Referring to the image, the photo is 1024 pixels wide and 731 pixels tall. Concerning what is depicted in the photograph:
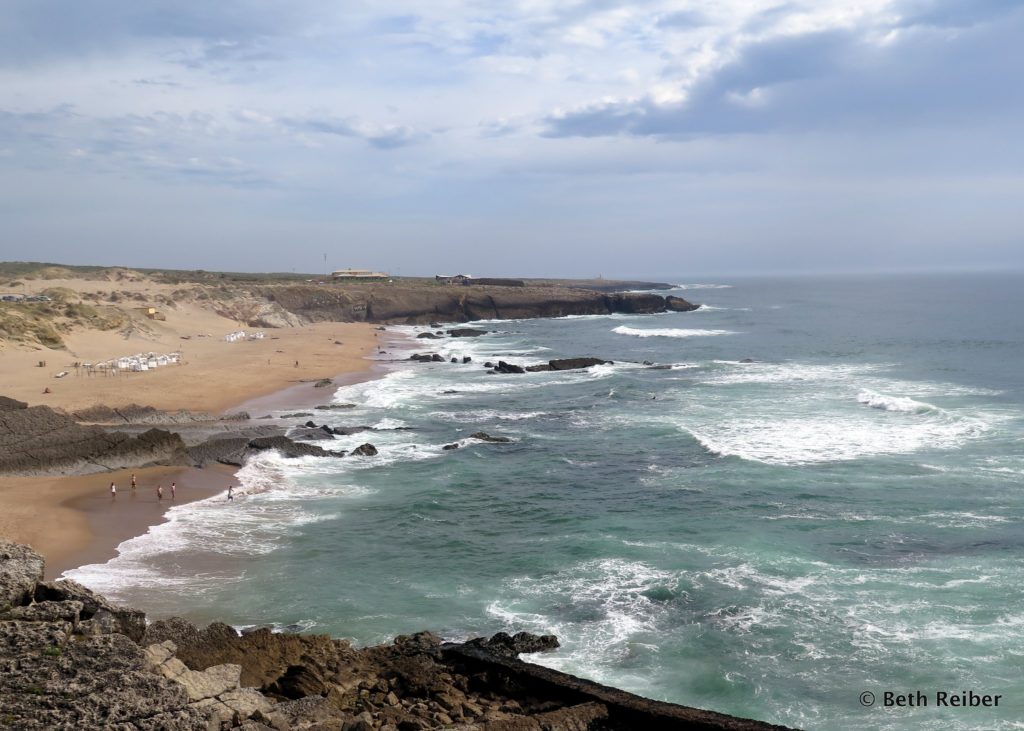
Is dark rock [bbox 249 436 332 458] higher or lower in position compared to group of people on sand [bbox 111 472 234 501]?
higher

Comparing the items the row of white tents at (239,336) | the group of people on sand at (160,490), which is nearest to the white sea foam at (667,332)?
the row of white tents at (239,336)

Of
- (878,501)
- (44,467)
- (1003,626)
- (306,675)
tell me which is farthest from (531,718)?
(44,467)

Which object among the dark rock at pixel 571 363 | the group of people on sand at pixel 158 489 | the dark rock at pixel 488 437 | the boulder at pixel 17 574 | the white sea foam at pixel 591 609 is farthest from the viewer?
the dark rock at pixel 571 363

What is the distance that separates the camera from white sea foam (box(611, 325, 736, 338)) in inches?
2943

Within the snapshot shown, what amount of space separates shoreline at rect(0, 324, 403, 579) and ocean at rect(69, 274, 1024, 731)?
0.74 metres

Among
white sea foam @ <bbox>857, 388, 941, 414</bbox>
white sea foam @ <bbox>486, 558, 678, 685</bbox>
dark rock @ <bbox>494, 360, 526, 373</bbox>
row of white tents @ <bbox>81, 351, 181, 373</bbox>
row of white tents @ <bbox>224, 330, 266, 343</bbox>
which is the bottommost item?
white sea foam @ <bbox>486, 558, 678, 685</bbox>

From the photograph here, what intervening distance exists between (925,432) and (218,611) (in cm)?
2573

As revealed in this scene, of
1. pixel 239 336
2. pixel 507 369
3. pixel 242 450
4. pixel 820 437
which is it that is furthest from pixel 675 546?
pixel 239 336

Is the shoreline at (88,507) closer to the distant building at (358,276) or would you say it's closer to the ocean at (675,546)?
the ocean at (675,546)

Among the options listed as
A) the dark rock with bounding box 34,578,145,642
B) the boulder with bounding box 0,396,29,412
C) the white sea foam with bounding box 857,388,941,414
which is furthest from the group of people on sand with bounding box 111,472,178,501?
the white sea foam with bounding box 857,388,941,414

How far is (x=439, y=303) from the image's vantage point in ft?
324

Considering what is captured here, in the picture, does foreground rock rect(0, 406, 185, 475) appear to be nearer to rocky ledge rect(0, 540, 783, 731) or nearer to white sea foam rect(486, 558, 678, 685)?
rocky ledge rect(0, 540, 783, 731)

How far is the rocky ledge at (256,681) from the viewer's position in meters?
8.66

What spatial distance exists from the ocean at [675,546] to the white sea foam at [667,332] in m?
36.3
